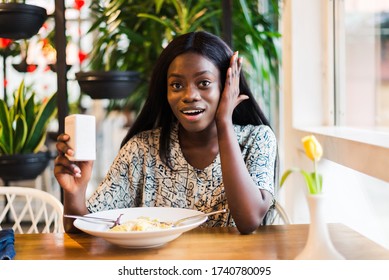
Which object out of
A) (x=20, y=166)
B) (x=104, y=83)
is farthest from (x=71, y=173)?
(x=20, y=166)

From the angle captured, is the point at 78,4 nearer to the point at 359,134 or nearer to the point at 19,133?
the point at 19,133

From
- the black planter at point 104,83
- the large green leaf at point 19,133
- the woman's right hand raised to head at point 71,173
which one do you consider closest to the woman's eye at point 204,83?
the woman's right hand raised to head at point 71,173

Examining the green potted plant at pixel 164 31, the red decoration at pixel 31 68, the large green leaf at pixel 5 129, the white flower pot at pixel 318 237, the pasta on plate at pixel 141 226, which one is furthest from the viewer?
the red decoration at pixel 31 68

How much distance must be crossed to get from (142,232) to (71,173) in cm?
25

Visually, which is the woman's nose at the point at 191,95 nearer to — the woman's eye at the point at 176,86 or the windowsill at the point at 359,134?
the woman's eye at the point at 176,86

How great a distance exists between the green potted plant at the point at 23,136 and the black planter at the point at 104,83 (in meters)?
0.29

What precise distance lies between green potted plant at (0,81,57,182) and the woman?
0.76 m

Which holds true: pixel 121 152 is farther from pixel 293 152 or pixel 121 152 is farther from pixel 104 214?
pixel 293 152

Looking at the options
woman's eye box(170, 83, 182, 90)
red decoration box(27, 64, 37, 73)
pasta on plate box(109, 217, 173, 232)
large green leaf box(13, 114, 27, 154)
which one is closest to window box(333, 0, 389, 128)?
woman's eye box(170, 83, 182, 90)

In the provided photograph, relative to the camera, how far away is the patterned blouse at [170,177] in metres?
1.27

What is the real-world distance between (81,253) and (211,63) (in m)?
0.49

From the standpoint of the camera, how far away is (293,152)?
53.4 inches

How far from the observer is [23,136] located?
210 centimetres
